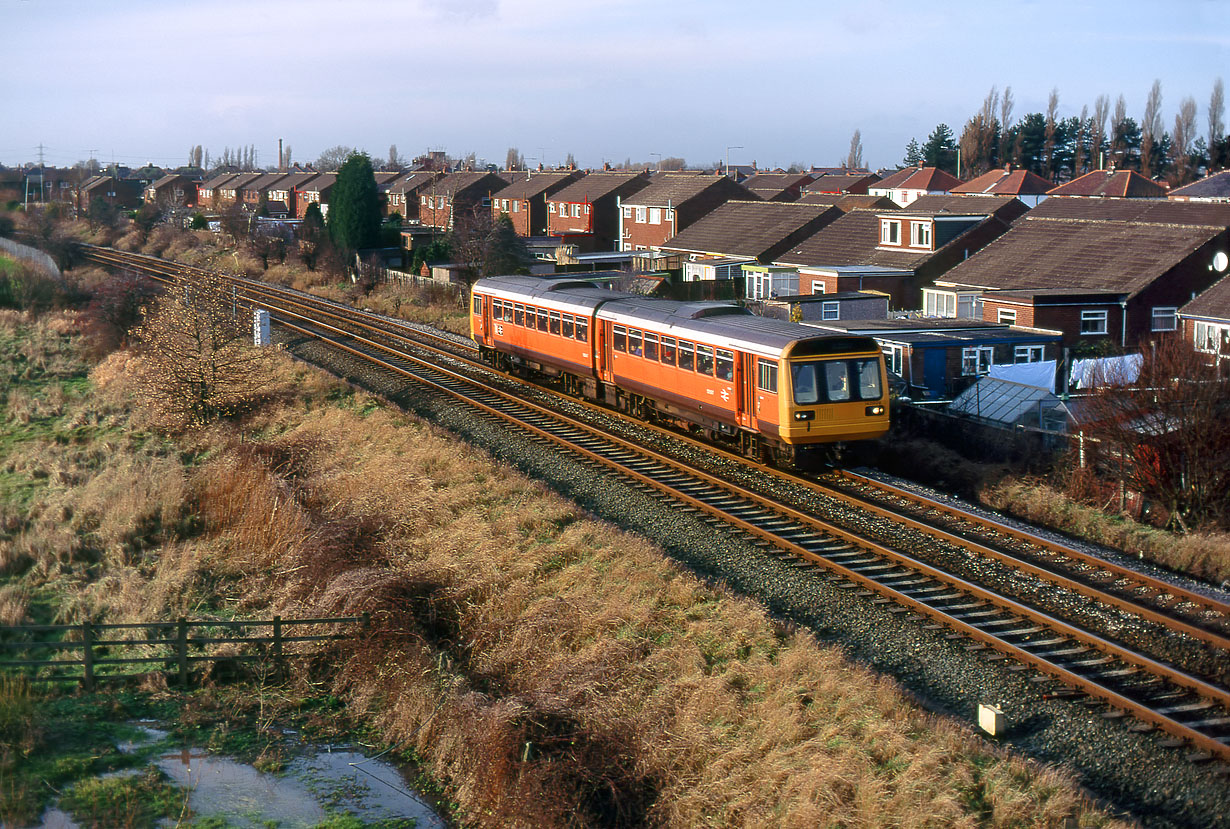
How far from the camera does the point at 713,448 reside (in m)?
20.4

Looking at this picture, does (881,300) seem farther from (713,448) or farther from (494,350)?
(713,448)

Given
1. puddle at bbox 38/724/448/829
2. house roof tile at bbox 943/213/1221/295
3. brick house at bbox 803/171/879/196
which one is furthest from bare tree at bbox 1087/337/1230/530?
brick house at bbox 803/171/879/196

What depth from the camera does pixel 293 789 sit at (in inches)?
400

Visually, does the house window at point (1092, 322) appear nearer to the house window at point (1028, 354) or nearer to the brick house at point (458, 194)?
the house window at point (1028, 354)

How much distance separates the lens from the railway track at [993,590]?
32.6 feet

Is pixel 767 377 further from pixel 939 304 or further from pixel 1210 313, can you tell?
pixel 939 304

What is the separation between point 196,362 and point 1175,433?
66.0ft

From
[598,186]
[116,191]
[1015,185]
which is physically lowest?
[1015,185]

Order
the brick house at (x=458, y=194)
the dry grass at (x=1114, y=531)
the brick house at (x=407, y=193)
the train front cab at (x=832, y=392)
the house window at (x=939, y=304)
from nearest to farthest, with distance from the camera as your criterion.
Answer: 1. the dry grass at (x=1114, y=531)
2. the train front cab at (x=832, y=392)
3. the house window at (x=939, y=304)
4. the brick house at (x=458, y=194)
5. the brick house at (x=407, y=193)

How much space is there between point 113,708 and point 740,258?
3909 cm

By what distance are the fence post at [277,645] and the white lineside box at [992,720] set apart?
728 cm

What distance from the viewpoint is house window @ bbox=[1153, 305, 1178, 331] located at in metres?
33.0

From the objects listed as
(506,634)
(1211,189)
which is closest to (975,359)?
(506,634)

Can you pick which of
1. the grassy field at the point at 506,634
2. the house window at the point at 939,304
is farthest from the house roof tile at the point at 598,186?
the grassy field at the point at 506,634
